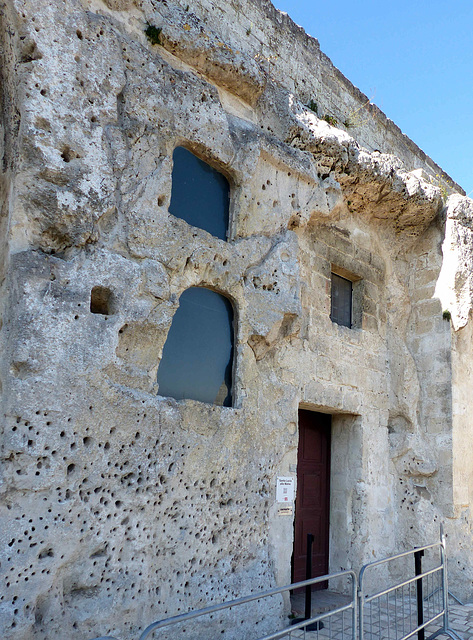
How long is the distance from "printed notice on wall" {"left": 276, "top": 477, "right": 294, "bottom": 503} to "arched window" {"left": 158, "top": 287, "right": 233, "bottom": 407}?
0.92 m

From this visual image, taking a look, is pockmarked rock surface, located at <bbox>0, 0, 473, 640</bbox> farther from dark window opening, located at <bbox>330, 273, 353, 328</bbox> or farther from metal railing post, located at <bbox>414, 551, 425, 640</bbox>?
metal railing post, located at <bbox>414, 551, 425, 640</bbox>

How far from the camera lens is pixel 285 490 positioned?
5066 mm

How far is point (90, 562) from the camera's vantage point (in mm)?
3582

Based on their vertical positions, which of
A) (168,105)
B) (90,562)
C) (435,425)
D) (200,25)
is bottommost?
(90,562)

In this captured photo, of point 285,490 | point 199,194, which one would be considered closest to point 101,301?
point 199,194

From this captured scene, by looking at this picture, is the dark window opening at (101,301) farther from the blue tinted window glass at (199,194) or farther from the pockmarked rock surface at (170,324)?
the blue tinted window glass at (199,194)

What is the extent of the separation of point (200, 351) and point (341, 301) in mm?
2600

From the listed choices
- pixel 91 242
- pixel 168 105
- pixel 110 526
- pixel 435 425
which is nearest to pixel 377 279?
pixel 435 425

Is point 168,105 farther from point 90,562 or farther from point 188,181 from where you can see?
point 90,562

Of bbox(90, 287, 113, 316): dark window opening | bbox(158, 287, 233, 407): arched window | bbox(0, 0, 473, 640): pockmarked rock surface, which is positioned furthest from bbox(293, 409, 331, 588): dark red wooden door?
bbox(90, 287, 113, 316): dark window opening

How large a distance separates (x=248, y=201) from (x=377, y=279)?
2538 millimetres

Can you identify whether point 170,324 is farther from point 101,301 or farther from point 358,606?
point 358,606

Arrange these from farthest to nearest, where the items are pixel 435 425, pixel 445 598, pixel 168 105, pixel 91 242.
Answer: pixel 435 425, pixel 445 598, pixel 168 105, pixel 91 242

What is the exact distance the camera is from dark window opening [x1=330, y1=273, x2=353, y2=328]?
6547mm
